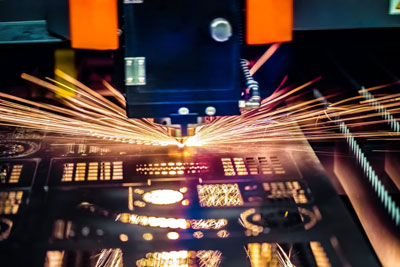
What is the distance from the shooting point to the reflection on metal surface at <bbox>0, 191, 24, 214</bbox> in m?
1.43

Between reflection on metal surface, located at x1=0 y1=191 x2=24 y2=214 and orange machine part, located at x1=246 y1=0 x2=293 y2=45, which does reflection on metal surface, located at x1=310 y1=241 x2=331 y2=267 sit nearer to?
orange machine part, located at x1=246 y1=0 x2=293 y2=45

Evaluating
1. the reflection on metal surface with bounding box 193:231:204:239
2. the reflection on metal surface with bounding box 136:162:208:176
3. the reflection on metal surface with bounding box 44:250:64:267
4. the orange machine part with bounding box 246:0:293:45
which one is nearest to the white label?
the orange machine part with bounding box 246:0:293:45

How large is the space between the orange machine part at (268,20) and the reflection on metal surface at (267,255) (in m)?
0.47

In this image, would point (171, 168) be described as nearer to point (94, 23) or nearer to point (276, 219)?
point (276, 219)

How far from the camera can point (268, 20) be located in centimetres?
134

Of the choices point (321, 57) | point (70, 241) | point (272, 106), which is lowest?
point (70, 241)

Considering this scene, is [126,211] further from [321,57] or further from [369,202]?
[321,57]

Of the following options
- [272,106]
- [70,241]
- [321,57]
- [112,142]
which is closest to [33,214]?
[70,241]

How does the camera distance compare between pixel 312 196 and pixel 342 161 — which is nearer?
pixel 312 196

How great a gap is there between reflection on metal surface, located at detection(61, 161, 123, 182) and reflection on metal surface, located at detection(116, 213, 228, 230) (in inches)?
8.1

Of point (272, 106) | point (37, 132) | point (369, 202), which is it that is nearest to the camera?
point (369, 202)

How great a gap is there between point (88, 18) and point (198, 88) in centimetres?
30

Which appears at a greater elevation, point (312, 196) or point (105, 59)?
point (105, 59)

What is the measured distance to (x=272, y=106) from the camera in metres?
2.12
